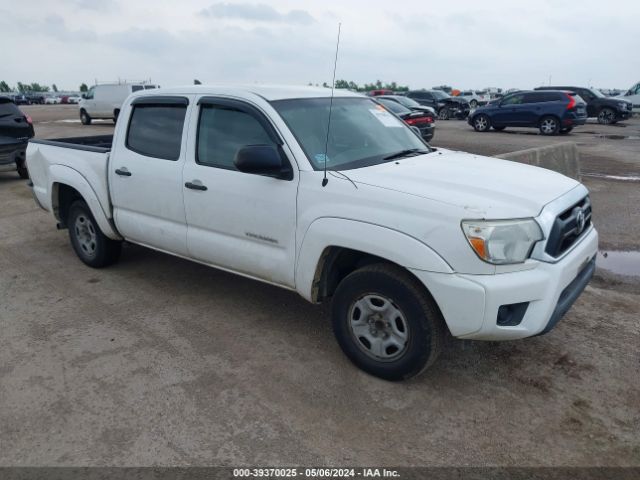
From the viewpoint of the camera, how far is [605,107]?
24.3 meters

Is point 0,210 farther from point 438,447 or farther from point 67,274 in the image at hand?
point 438,447

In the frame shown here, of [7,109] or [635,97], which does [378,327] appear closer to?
[7,109]

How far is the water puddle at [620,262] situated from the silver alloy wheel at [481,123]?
1656 centimetres

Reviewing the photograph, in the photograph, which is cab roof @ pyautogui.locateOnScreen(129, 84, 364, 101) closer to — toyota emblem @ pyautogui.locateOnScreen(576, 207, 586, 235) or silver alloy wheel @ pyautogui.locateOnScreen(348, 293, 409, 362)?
silver alloy wheel @ pyautogui.locateOnScreen(348, 293, 409, 362)

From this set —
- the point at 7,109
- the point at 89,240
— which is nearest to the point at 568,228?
the point at 89,240

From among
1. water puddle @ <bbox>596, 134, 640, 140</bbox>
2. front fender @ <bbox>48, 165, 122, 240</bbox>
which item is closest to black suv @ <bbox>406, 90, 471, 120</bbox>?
water puddle @ <bbox>596, 134, 640, 140</bbox>

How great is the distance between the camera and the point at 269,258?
3867 mm

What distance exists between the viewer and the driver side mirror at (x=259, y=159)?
11.5 ft

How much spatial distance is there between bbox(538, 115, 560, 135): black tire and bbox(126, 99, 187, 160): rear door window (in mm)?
18025

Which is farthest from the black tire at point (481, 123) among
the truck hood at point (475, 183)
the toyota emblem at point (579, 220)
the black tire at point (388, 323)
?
the black tire at point (388, 323)

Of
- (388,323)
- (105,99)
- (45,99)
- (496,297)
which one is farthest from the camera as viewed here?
(45,99)

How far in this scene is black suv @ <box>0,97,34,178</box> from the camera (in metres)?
10.1

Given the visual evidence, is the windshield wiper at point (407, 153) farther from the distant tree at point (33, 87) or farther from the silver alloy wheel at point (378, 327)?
the distant tree at point (33, 87)

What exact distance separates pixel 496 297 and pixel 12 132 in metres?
10.2
